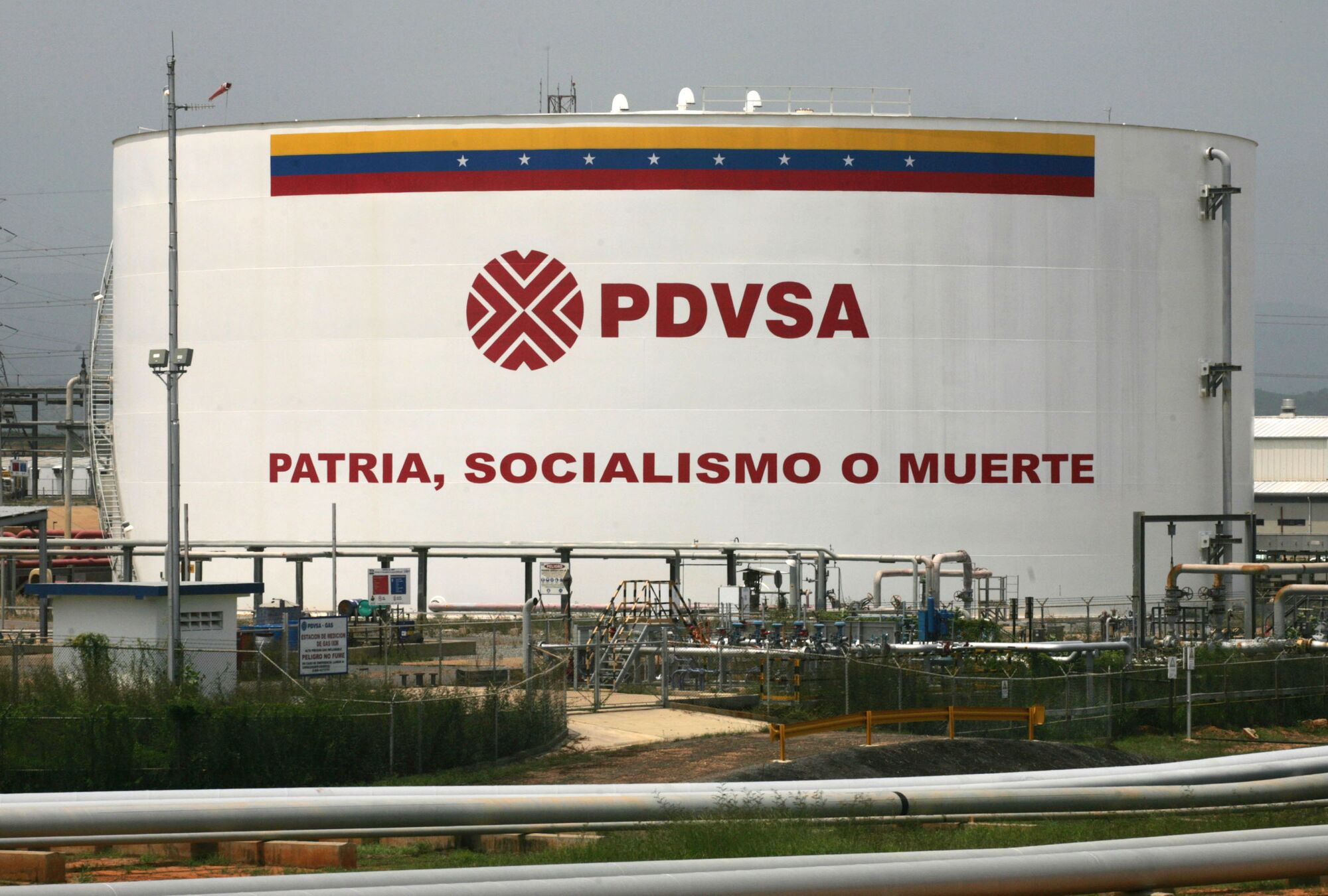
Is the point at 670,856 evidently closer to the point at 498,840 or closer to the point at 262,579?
the point at 498,840

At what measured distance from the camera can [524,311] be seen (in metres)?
42.0

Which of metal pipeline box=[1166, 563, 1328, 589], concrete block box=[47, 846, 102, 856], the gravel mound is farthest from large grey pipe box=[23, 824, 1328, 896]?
metal pipeline box=[1166, 563, 1328, 589]

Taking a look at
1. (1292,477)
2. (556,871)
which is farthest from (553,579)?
(1292,477)

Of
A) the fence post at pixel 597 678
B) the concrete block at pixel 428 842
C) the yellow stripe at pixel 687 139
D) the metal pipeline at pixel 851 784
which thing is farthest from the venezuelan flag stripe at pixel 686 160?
the concrete block at pixel 428 842

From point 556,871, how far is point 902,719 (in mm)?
11741

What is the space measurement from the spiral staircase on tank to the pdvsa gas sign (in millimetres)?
12377

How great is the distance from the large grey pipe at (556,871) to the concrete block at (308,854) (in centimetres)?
284

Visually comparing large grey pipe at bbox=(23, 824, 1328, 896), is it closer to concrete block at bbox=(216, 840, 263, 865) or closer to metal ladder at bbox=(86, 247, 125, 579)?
concrete block at bbox=(216, 840, 263, 865)

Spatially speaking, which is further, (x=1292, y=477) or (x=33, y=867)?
(x=1292, y=477)

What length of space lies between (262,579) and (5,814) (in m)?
31.4

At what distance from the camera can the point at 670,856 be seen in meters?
12.2

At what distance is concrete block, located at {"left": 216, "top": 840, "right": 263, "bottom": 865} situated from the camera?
550 inches

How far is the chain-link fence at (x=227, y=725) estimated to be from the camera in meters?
19.0

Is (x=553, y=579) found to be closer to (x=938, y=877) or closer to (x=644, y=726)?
(x=644, y=726)
